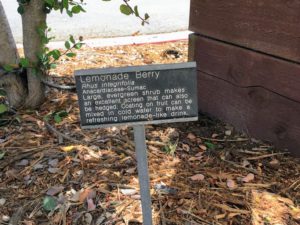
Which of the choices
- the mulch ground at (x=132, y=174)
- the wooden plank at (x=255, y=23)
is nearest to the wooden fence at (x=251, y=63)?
the wooden plank at (x=255, y=23)

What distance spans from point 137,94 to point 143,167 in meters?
0.33

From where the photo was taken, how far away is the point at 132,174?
2.38 m

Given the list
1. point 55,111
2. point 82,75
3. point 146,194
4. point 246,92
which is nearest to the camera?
point 82,75

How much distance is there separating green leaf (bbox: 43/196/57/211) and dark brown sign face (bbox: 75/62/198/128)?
626 millimetres

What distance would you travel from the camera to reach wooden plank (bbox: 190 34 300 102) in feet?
7.98

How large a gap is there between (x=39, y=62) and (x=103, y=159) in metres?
0.84

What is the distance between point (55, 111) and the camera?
2.96m

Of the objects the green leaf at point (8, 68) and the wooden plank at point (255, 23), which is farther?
the green leaf at point (8, 68)

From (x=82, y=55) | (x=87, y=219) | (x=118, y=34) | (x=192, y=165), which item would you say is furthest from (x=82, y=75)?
(x=118, y=34)

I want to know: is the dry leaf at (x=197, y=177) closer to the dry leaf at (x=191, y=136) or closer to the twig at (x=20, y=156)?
the dry leaf at (x=191, y=136)

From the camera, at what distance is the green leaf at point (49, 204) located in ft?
7.03

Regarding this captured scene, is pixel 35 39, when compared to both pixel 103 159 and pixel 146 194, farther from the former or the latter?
pixel 146 194

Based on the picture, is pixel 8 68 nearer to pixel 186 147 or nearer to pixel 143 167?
pixel 186 147

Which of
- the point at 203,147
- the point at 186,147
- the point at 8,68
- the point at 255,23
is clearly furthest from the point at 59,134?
the point at 255,23
